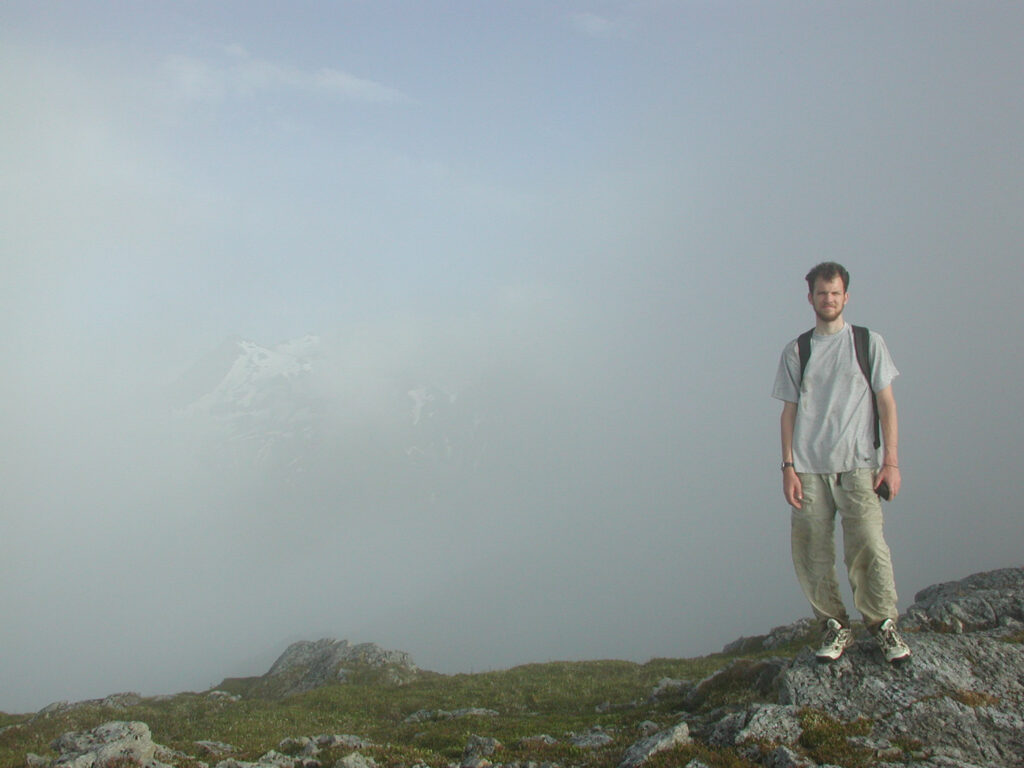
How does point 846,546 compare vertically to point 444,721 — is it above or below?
above

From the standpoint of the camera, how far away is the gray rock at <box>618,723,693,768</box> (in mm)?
12863

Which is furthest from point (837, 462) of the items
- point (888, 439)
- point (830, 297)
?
point (830, 297)

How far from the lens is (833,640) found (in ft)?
45.6

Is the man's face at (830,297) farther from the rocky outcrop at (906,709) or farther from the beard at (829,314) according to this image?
the rocky outcrop at (906,709)

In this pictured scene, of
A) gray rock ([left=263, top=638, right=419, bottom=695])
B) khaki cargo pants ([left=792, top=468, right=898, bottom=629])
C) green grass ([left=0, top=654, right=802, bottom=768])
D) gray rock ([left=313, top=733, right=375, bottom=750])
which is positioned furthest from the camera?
gray rock ([left=263, top=638, right=419, bottom=695])

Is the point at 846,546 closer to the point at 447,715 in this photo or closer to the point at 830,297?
the point at 830,297

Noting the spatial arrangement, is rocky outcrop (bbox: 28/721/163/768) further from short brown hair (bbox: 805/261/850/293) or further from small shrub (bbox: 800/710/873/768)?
short brown hair (bbox: 805/261/850/293)

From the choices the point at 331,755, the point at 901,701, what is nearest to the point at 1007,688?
the point at 901,701

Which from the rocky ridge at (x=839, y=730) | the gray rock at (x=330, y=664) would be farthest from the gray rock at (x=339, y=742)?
the gray rock at (x=330, y=664)

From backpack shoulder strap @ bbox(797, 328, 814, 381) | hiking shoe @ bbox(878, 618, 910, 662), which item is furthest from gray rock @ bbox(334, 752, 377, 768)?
backpack shoulder strap @ bbox(797, 328, 814, 381)

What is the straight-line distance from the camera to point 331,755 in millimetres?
16172

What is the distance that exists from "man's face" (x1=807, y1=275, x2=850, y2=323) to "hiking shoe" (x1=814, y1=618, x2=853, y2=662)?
20.2 feet

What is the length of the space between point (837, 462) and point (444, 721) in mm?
18369

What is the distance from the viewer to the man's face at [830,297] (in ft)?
43.4
